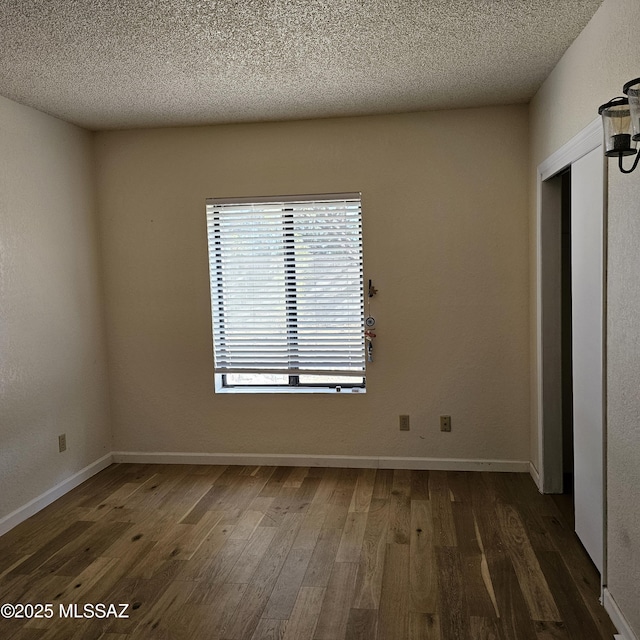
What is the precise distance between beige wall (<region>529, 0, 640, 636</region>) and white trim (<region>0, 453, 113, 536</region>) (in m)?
3.31

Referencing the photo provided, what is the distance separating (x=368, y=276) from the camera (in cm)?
464

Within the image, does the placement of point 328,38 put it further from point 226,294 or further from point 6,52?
point 226,294

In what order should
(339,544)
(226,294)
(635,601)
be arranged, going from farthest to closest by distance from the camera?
(226,294) → (339,544) → (635,601)

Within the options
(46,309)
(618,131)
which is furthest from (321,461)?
(618,131)

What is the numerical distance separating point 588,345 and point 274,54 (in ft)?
7.09

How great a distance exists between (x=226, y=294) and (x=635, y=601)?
134 inches

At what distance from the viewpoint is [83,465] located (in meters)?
4.66

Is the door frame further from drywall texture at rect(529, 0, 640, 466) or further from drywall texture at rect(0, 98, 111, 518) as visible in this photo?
drywall texture at rect(0, 98, 111, 518)

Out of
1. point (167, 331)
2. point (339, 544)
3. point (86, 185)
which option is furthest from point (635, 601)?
point (86, 185)

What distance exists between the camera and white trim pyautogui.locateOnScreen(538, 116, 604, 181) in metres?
2.75

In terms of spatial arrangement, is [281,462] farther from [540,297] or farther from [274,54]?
[274,54]

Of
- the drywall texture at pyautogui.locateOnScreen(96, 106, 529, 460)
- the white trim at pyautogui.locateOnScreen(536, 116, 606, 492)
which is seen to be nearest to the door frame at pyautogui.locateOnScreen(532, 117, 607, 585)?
the white trim at pyautogui.locateOnScreen(536, 116, 606, 492)

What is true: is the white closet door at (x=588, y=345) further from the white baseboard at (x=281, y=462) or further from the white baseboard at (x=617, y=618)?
the white baseboard at (x=281, y=462)

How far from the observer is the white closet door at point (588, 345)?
2.81 metres
